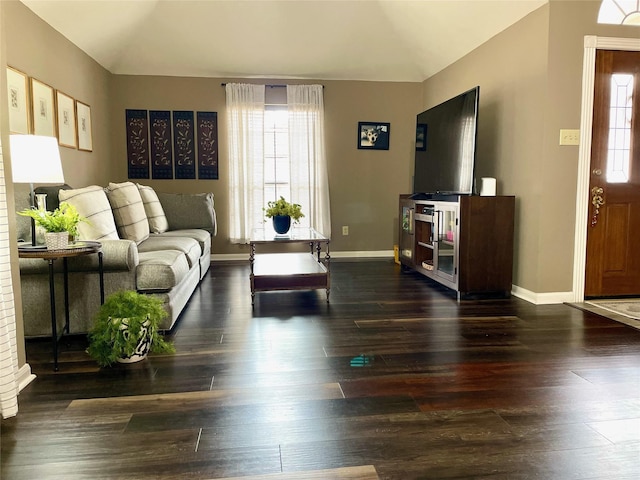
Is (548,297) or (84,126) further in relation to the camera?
(84,126)

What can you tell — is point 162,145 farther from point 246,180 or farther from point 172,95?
point 246,180

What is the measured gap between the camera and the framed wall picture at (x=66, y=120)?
12.8ft

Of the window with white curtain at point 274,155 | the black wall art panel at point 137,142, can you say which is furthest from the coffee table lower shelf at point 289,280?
the black wall art panel at point 137,142

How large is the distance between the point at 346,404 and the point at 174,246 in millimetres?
2077

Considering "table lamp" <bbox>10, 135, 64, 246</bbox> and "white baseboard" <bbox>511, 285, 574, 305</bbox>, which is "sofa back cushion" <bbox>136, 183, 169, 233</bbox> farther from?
"white baseboard" <bbox>511, 285, 574, 305</bbox>

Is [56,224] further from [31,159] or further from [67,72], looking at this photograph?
[67,72]

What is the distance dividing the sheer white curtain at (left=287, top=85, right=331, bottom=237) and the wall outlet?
9.60 feet

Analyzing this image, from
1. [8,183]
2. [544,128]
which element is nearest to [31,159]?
[8,183]

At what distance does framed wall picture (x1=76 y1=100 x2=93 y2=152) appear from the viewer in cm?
440

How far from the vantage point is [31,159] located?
2.28 m

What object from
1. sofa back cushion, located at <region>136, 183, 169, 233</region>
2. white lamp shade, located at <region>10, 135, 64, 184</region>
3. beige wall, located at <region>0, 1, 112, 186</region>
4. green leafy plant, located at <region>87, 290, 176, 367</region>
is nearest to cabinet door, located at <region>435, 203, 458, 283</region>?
green leafy plant, located at <region>87, 290, 176, 367</region>

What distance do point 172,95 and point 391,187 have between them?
3.02 metres

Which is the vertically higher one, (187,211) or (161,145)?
(161,145)

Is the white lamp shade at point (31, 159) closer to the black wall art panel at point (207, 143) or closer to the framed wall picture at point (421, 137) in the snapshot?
the black wall art panel at point (207, 143)
